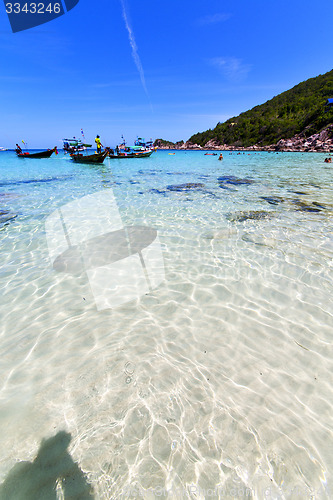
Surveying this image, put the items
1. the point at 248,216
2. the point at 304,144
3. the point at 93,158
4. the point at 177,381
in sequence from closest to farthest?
1. the point at 177,381
2. the point at 248,216
3. the point at 93,158
4. the point at 304,144

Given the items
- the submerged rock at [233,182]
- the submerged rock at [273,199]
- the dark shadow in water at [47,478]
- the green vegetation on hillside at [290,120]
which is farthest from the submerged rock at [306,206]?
the green vegetation on hillside at [290,120]

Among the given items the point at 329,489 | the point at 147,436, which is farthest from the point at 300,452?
the point at 147,436

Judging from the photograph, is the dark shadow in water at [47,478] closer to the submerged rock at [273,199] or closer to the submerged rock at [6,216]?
the submerged rock at [6,216]

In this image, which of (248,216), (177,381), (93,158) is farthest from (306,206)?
(93,158)

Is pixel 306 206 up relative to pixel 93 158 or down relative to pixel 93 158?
down

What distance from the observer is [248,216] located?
8.65 m

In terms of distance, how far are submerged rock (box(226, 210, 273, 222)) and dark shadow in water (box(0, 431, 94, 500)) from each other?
7.95m

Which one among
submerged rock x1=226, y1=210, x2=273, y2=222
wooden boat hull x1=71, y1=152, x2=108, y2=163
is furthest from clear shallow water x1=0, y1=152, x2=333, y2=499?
wooden boat hull x1=71, y1=152, x2=108, y2=163

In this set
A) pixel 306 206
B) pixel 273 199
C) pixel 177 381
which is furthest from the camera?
pixel 273 199

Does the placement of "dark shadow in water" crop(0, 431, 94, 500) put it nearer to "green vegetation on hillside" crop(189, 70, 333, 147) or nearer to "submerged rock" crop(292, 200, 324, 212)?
"submerged rock" crop(292, 200, 324, 212)

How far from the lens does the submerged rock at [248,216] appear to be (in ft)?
27.4

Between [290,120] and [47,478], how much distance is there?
130319 millimetres

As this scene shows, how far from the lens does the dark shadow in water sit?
171 cm

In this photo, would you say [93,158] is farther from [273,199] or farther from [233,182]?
[273,199]
